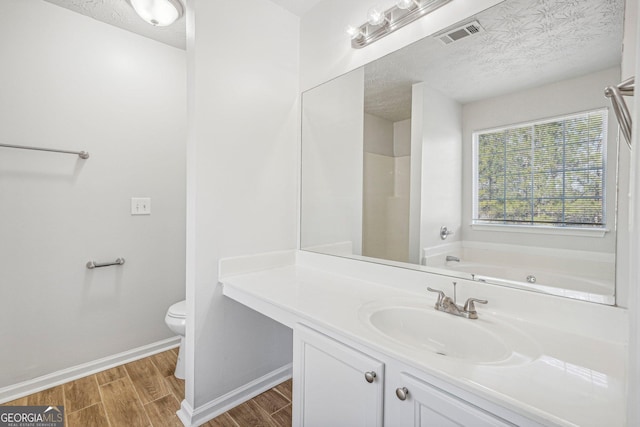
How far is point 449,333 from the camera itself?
1085 millimetres

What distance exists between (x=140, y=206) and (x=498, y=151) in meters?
2.25

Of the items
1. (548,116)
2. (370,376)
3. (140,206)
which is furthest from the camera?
(140,206)

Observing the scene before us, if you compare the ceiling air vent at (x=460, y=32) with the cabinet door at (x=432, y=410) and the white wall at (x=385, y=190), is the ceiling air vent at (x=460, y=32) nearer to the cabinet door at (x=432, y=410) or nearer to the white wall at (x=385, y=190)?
the white wall at (x=385, y=190)

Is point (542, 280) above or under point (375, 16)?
under

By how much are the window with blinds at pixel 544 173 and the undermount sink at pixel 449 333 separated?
1.34ft

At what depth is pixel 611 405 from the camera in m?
0.62

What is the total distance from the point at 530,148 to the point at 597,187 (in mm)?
A: 232

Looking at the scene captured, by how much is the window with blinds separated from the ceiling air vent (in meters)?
0.41

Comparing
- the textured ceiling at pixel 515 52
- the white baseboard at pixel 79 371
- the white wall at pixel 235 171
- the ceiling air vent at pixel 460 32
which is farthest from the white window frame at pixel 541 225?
the white baseboard at pixel 79 371

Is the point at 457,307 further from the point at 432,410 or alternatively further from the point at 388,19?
the point at 388,19

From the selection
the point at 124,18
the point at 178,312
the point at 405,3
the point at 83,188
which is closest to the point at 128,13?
the point at 124,18

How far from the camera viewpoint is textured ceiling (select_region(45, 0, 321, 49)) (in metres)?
1.78

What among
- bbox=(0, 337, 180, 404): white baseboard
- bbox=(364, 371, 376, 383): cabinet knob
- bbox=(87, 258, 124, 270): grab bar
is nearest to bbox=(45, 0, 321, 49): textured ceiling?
bbox=(87, 258, 124, 270): grab bar

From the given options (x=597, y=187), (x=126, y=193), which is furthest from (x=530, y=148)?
(x=126, y=193)
